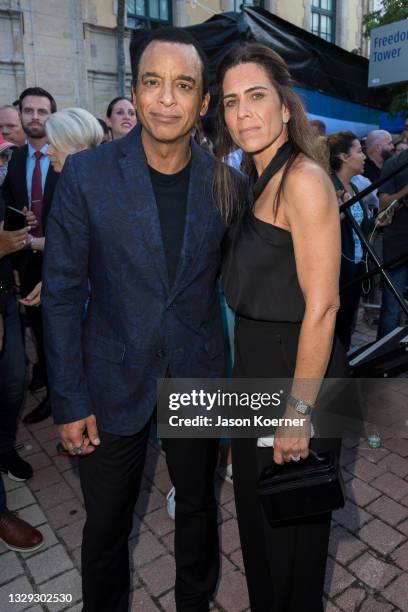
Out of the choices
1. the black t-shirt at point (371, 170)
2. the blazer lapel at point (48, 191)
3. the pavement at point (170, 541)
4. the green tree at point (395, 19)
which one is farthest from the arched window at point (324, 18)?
Answer: the pavement at point (170, 541)

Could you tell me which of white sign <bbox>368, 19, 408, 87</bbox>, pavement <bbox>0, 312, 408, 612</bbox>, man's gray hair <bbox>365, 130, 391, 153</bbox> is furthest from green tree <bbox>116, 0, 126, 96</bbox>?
pavement <bbox>0, 312, 408, 612</bbox>

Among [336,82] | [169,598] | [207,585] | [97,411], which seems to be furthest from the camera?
[336,82]

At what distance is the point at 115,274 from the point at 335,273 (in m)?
0.77

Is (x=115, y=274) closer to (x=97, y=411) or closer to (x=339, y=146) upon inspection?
(x=97, y=411)

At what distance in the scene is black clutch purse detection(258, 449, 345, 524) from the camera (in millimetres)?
1675

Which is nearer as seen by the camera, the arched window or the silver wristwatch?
the silver wristwatch

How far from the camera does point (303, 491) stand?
1.67 meters

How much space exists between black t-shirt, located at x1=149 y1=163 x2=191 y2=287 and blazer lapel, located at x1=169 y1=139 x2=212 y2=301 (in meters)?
0.03

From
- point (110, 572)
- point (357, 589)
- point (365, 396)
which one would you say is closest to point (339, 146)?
point (365, 396)

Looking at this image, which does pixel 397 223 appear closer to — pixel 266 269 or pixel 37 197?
pixel 37 197

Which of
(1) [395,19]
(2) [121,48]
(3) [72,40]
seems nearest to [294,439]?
(1) [395,19]

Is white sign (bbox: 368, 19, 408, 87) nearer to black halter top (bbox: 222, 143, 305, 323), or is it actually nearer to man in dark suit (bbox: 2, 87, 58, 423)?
man in dark suit (bbox: 2, 87, 58, 423)

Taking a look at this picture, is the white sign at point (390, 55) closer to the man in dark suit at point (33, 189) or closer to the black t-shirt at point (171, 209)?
the man in dark suit at point (33, 189)

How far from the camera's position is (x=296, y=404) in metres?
1.75
